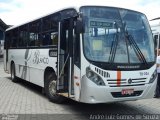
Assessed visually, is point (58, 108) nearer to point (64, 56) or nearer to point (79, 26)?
point (64, 56)

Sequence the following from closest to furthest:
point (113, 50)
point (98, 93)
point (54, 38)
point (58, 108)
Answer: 1. point (98, 93)
2. point (113, 50)
3. point (58, 108)
4. point (54, 38)

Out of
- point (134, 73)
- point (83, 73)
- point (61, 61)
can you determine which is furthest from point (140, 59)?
point (61, 61)

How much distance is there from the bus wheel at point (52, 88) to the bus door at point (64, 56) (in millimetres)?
753

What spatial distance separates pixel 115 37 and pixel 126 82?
1.16 meters

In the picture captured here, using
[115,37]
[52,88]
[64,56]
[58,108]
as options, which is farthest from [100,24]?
[52,88]

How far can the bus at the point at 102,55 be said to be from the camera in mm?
7719

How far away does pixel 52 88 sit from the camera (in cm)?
1000

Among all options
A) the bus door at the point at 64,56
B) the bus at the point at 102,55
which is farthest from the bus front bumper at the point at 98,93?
the bus door at the point at 64,56

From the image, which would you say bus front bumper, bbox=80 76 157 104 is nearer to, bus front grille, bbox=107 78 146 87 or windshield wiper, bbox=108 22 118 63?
bus front grille, bbox=107 78 146 87

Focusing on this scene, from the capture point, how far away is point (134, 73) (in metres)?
8.09

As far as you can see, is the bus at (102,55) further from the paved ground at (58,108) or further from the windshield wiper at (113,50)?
the paved ground at (58,108)

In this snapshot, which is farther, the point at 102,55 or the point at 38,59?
the point at 38,59

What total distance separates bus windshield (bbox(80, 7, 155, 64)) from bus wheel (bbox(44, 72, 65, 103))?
239 cm

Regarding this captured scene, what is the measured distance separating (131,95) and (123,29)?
1694mm
